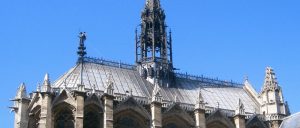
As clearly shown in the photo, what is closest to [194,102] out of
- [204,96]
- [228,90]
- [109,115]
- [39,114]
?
[204,96]

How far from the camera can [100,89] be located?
184 ft

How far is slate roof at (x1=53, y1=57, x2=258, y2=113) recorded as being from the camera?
5709 centimetres

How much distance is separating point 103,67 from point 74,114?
9937 mm

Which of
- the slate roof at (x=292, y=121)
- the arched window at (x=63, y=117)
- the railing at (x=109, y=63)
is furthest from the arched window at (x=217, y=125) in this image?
the arched window at (x=63, y=117)

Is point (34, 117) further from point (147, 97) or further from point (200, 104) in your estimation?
point (200, 104)

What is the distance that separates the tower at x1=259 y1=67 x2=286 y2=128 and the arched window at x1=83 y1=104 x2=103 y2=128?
18.0 metres

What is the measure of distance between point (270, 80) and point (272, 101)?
2474 millimetres

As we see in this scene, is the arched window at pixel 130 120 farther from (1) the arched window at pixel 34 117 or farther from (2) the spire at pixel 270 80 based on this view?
(2) the spire at pixel 270 80

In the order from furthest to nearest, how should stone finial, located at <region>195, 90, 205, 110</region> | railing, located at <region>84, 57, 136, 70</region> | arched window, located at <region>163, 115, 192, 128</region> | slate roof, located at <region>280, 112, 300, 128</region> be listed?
railing, located at <region>84, 57, 136, 70</region> → slate roof, located at <region>280, 112, 300, 128</region> → stone finial, located at <region>195, 90, 205, 110</region> → arched window, located at <region>163, 115, 192, 128</region>

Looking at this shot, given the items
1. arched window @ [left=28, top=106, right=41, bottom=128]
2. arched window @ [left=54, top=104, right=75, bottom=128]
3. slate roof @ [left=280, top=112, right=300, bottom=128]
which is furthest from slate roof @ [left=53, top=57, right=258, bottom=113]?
slate roof @ [left=280, top=112, right=300, bottom=128]

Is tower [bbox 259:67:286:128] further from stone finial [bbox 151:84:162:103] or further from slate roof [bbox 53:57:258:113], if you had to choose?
stone finial [bbox 151:84:162:103]

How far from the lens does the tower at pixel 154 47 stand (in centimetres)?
6272

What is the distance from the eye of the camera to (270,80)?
64.1 metres

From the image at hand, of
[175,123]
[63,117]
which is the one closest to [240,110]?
[175,123]
